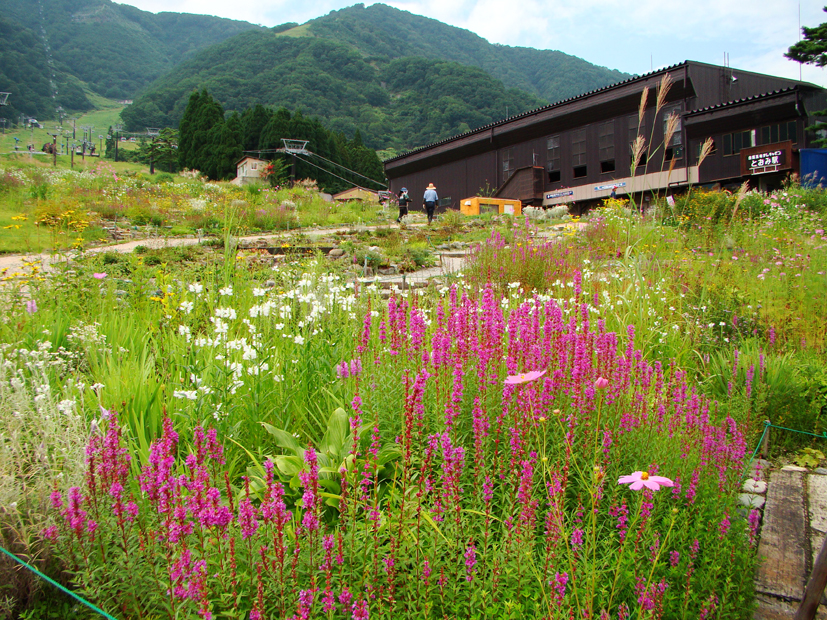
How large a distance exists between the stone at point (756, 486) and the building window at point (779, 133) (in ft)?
62.3

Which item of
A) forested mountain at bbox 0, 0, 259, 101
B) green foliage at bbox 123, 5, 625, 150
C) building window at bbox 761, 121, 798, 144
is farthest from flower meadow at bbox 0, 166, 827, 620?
forested mountain at bbox 0, 0, 259, 101

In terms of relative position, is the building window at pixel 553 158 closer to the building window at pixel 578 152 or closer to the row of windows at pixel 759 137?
the building window at pixel 578 152

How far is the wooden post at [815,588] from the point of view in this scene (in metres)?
0.97

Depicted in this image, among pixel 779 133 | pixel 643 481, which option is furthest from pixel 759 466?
pixel 779 133

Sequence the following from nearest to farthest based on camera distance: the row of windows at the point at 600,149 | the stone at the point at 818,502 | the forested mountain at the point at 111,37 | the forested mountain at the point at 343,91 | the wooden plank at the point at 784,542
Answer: the wooden plank at the point at 784,542, the stone at the point at 818,502, the row of windows at the point at 600,149, the forested mountain at the point at 343,91, the forested mountain at the point at 111,37

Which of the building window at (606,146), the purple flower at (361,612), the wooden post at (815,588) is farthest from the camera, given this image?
the building window at (606,146)

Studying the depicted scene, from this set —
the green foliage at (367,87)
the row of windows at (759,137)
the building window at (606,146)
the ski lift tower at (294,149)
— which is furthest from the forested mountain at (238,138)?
the row of windows at (759,137)

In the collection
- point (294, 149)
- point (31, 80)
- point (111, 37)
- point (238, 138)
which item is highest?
point (111, 37)

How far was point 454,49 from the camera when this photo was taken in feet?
461

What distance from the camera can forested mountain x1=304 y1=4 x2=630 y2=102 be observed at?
10107 centimetres

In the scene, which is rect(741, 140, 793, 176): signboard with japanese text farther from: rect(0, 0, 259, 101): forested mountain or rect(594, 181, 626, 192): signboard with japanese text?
rect(0, 0, 259, 101): forested mountain

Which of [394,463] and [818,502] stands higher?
[394,463]

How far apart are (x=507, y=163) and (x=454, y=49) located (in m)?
134

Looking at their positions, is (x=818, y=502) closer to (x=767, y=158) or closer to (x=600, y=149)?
(x=767, y=158)
